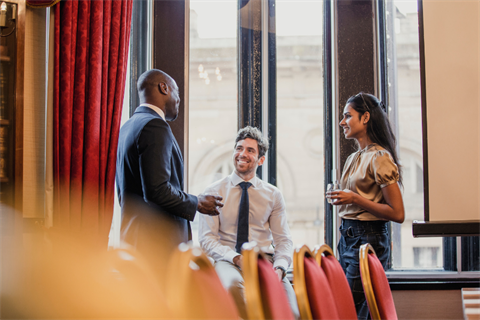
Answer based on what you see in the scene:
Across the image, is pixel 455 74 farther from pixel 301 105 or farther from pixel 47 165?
pixel 47 165

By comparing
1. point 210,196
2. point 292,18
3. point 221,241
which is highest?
point 292,18

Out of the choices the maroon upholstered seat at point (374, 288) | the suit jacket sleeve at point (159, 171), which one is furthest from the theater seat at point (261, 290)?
the suit jacket sleeve at point (159, 171)

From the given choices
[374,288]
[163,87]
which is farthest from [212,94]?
[374,288]

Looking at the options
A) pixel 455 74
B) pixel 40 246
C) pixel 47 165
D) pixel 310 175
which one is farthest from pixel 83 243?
pixel 455 74

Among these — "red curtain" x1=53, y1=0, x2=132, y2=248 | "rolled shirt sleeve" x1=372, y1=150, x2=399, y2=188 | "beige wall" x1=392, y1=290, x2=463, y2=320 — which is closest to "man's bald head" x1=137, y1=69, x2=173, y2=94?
"red curtain" x1=53, y1=0, x2=132, y2=248

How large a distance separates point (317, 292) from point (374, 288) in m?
0.43

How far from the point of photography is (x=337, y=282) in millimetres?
1142

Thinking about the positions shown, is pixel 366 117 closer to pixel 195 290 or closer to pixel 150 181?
pixel 150 181

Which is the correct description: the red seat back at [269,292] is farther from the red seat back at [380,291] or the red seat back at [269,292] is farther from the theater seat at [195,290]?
the red seat back at [380,291]

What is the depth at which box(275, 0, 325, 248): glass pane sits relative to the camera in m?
2.79

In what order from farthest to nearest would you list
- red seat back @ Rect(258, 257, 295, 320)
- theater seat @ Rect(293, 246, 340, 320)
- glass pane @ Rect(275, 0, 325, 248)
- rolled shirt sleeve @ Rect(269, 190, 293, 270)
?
1. glass pane @ Rect(275, 0, 325, 248)
2. rolled shirt sleeve @ Rect(269, 190, 293, 270)
3. theater seat @ Rect(293, 246, 340, 320)
4. red seat back @ Rect(258, 257, 295, 320)

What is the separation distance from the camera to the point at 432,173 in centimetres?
240

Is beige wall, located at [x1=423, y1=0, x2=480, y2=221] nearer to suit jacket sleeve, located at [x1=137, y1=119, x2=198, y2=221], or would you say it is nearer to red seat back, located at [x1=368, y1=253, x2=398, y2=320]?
red seat back, located at [x1=368, y1=253, x2=398, y2=320]

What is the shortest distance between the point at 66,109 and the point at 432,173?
217 centimetres
